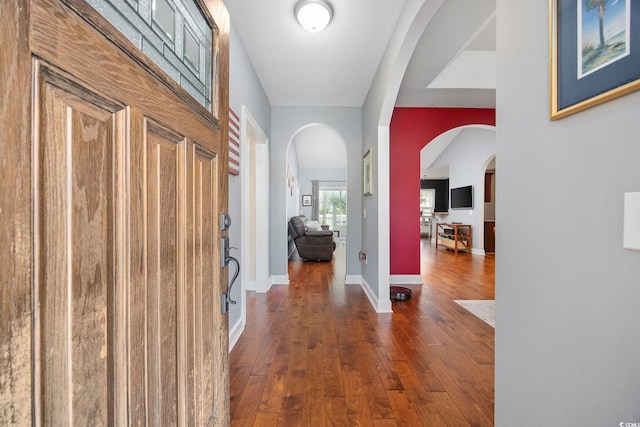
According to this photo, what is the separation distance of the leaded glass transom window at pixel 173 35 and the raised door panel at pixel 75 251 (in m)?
0.23

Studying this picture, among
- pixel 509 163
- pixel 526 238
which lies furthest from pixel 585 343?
pixel 509 163

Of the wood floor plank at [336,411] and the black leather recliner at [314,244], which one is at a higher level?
the black leather recliner at [314,244]

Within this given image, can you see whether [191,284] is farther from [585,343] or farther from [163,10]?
[585,343]

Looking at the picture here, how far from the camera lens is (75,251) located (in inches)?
18.7

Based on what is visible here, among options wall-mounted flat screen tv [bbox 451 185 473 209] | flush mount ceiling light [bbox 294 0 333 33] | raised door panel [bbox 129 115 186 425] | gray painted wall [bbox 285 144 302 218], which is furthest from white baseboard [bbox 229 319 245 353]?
wall-mounted flat screen tv [bbox 451 185 473 209]

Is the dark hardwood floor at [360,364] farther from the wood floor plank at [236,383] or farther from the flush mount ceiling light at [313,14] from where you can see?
the flush mount ceiling light at [313,14]

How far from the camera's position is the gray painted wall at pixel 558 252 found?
0.59 metres

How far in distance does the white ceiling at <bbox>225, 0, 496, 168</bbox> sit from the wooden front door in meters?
1.87

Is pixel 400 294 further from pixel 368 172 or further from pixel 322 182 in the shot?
pixel 322 182

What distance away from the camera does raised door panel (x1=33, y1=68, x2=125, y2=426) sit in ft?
1.36

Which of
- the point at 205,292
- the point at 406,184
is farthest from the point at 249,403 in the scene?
the point at 406,184

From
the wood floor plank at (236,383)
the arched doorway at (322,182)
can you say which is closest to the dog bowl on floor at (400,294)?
the wood floor plank at (236,383)

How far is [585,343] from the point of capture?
0.67 m

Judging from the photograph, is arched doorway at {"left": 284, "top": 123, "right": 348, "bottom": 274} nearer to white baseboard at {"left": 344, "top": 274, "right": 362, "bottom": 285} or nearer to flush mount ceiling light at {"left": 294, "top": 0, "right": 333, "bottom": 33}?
white baseboard at {"left": 344, "top": 274, "right": 362, "bottom": 285}
